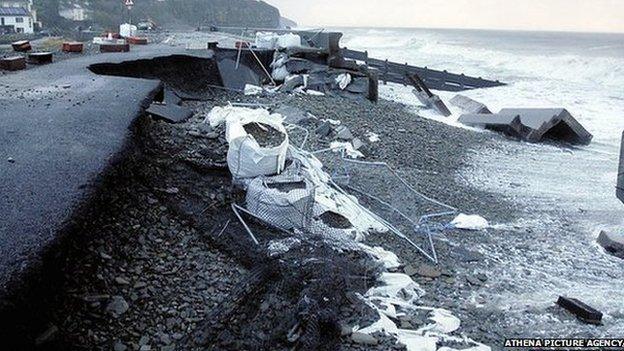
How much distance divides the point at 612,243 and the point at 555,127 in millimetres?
7679

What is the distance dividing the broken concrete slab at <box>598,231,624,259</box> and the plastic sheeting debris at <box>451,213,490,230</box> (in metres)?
1.47

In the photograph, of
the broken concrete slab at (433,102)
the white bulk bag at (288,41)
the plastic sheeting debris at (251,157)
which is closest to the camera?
the plastic sheeting debris at (251,157)

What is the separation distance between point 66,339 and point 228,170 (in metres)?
3.05

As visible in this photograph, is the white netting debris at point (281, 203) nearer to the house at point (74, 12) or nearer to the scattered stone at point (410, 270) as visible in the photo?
the scattered stone at point (410, 270)

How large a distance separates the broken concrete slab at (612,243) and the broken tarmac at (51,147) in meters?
6.15

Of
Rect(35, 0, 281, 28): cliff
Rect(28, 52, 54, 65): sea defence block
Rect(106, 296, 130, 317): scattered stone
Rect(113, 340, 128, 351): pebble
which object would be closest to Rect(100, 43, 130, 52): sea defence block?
Rect(28, 52, 54, 65): sea defence block

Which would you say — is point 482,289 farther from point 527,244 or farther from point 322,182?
point 322,182

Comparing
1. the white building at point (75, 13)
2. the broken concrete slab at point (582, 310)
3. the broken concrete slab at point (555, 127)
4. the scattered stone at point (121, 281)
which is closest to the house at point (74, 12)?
the white building at point (75, 13)

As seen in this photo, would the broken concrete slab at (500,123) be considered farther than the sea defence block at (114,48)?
Yes

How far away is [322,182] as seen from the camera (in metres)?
6.11

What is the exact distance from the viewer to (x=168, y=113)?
7.84 meters

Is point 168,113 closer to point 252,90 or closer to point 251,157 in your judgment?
point 251,157

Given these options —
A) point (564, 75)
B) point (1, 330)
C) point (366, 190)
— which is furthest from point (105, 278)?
point (564, 75)

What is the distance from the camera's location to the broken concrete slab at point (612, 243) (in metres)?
5.97
